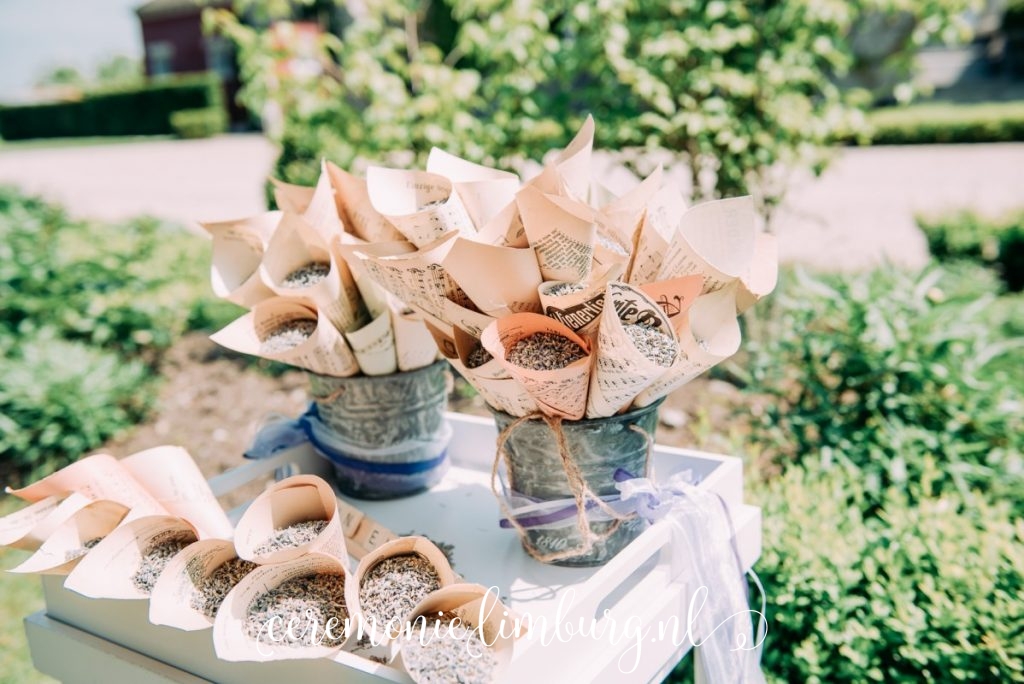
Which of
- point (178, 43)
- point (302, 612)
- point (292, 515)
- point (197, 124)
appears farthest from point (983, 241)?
point (178, 43)

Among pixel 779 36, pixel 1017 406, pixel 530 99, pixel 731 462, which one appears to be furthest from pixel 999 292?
pixel 731 462

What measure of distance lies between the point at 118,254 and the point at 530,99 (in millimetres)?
2725

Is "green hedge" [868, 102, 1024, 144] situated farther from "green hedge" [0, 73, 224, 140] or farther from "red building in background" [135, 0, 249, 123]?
"red building in background" [135, 0, 249, 123]

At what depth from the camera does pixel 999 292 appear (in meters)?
4.75

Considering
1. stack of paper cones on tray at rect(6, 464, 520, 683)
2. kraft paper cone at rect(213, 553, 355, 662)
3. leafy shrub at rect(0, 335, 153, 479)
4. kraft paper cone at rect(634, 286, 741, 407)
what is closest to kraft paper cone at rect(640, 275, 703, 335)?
kraft paper cone at rect(634, 286, 741, 407)

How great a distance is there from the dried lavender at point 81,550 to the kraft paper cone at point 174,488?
11 centimetres

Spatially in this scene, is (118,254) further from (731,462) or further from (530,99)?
(731,462)

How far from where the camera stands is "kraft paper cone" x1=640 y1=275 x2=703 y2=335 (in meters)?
1.12

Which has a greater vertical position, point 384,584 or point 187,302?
point 384,584

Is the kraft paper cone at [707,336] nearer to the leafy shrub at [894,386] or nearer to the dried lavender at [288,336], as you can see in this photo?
the dried lavender at [288,336]

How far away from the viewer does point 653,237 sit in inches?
49.6

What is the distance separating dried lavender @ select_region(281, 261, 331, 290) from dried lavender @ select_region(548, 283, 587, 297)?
45 centimetres

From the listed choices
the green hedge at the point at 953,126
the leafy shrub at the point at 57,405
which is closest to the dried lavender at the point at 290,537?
the leafy shrub at the point at 57,405

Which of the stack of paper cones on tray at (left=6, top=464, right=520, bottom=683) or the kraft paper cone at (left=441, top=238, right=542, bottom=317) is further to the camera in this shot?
the kraft paper cone at (left=441, top=238, right=542, bottom=317)
